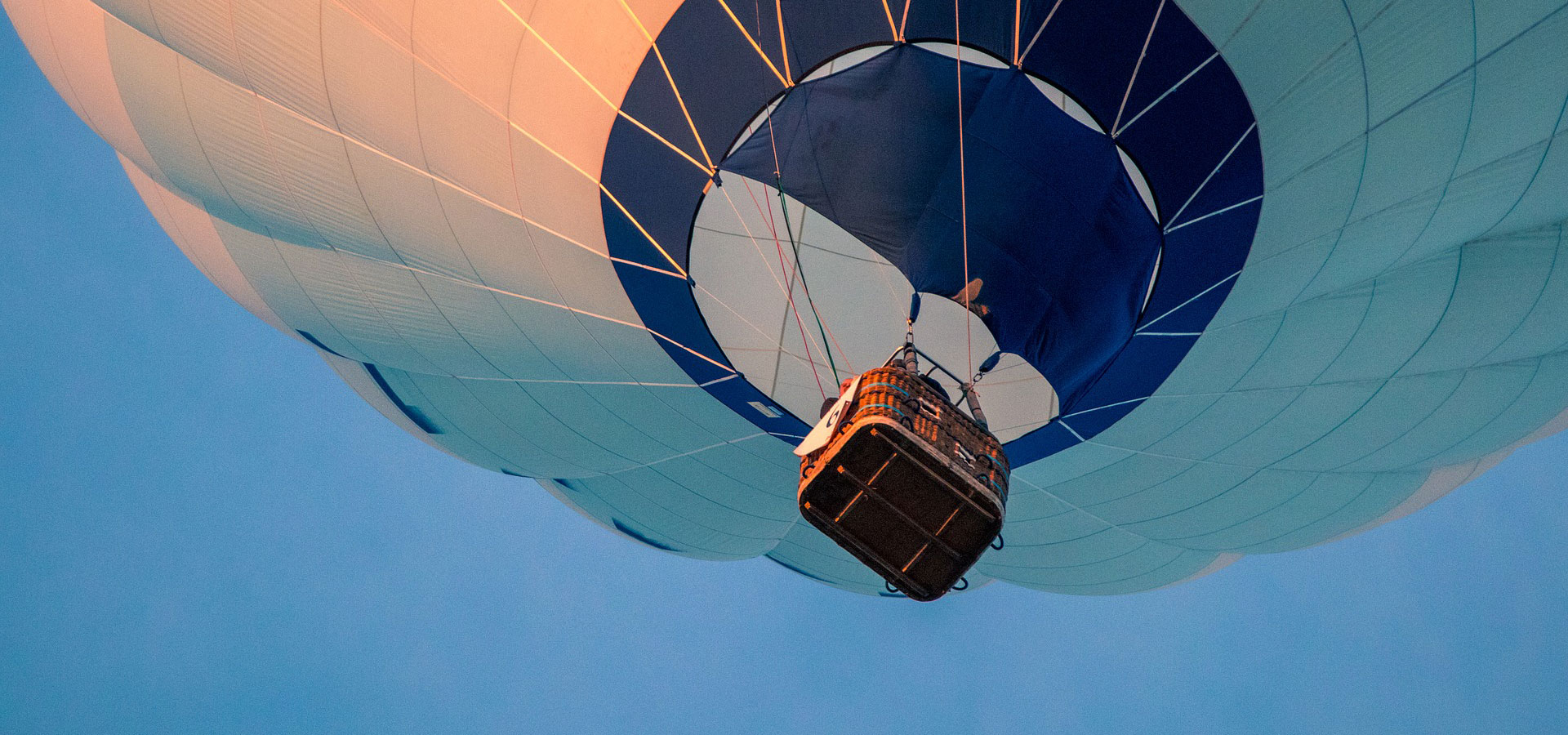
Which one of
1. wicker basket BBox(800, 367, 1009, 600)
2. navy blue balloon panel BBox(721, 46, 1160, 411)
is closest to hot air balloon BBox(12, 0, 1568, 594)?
navy blue balloon panel BBox(721, 46, 1160, 411)

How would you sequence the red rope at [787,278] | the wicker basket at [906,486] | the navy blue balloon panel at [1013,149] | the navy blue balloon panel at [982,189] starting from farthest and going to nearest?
the red rope at [787,278] < the navy blue balloon panel at [982,189] < the navy blue balloon panel at [1013,149] < the wicker basket at [906,486]

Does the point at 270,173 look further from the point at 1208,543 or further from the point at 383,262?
the point at 1208,543

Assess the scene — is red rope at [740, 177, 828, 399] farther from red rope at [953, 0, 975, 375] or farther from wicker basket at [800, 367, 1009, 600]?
wicker basket at [800, 367, 1009, 600]

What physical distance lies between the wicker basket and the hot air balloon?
0.94 meters

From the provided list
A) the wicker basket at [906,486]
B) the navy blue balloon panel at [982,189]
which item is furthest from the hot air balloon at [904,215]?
the wicker basket at [906,486]

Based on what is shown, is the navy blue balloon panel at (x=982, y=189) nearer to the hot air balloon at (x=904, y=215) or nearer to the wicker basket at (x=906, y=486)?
the hot air balloon at (x=904, y=215)

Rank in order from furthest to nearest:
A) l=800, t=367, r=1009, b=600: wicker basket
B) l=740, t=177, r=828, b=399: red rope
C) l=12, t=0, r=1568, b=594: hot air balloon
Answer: l=740, t=177, r=828, b=399: red rope < l=12, t=0, r=1568, b=594: hot air balloon < l=800, t=367, r=1009, b=600: wicker basket

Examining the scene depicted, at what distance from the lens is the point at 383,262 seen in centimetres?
766

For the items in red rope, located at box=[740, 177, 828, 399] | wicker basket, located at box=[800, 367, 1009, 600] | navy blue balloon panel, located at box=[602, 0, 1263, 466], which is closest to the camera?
wicker basket, located at box=[800, 367, 1009, 600]

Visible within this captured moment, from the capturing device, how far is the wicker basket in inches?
209

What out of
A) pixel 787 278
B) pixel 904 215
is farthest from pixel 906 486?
pixel 787 278

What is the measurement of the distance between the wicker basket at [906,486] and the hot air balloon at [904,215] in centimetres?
94

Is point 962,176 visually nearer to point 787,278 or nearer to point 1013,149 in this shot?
point 1013,149

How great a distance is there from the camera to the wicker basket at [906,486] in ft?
17.4
